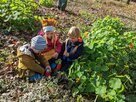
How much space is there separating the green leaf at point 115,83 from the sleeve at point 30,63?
1.37 meters

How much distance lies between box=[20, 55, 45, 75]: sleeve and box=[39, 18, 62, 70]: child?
0.38 m

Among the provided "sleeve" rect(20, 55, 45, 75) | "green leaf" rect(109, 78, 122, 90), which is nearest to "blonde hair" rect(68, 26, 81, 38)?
"sleeve" rect(20, 55, 45, 75)

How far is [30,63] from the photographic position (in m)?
6.58

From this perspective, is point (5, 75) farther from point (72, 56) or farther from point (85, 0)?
point (85, 0)

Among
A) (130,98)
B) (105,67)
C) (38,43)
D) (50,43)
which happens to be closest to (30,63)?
(38,43)

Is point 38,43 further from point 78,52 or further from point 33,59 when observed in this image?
point 78,52

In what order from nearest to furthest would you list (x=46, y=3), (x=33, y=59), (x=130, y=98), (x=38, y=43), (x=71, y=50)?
(x=130, y=98) < (x=38, y=43) < (x=33, y=59) < (x=71, y=50) < (x=46, y=3)

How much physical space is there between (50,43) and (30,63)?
0.75 m

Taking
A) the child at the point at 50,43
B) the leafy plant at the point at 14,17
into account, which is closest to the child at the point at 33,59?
the child at the point at 50,43

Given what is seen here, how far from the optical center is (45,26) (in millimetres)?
6965

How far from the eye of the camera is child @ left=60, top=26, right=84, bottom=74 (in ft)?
23.1

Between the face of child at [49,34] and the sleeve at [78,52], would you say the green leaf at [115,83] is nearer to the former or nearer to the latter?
the sleeve at [78,52]

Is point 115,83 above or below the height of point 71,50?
below

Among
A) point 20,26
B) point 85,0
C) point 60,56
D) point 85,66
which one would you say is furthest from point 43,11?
point 85,0
